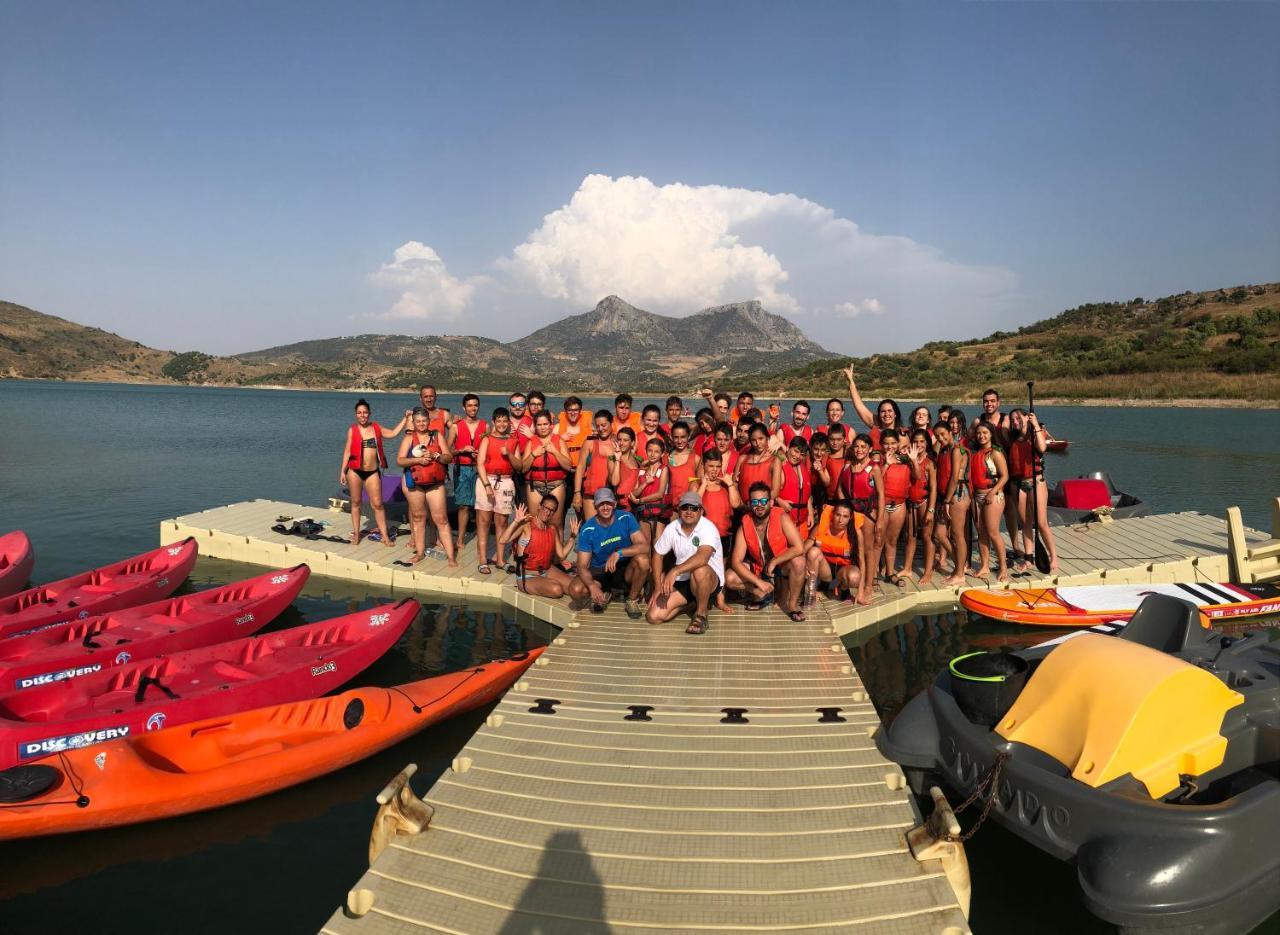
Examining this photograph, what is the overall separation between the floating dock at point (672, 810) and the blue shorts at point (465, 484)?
4230 mm

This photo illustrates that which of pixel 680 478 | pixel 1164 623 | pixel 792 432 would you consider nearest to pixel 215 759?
pixel 680 478

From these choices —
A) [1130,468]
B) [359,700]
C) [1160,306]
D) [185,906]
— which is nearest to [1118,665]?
[359,700]

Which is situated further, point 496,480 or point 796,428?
point 796,428

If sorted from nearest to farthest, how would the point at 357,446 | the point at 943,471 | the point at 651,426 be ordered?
the point at 651,426 → the point at 943,471 → the point at 357,446

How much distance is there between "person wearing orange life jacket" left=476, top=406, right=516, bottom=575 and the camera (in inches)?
380

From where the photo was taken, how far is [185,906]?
15.4ft

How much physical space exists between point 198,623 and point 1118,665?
963 cm

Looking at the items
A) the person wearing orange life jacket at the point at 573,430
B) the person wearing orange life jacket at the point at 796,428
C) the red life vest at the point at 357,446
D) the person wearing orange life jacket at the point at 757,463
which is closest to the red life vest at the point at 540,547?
the person wearing orange life jacket at the point at 573,430

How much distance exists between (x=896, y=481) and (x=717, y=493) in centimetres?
266

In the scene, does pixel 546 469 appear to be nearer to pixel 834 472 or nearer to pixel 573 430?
pixel 573 430

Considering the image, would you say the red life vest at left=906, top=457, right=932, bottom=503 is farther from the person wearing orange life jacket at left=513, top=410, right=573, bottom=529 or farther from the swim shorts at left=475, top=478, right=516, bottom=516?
the swim shorts at left=475, top=478, right=516, bottom=516

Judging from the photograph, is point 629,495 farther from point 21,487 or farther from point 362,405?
point 21,487

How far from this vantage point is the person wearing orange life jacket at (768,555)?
7766mm

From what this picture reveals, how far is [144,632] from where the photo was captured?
8.07 m
